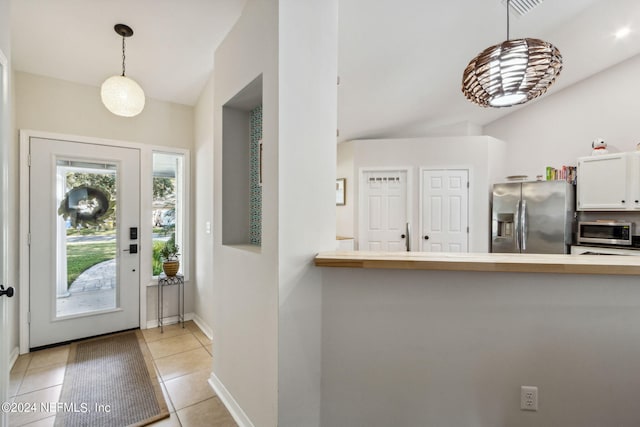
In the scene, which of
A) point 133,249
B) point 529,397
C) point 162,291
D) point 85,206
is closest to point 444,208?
point 529,397

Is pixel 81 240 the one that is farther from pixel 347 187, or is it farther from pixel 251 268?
pixel 347 187

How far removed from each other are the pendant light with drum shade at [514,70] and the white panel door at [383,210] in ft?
8.34

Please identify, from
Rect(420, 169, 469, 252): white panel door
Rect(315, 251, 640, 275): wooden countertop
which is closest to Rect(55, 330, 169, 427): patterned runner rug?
Rect(315, 251, 640, 275): wooden countertop

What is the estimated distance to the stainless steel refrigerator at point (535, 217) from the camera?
12.3ft

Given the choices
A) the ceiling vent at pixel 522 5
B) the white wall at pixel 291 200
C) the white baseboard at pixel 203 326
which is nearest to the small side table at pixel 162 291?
the white baseboard at pixel 203 326

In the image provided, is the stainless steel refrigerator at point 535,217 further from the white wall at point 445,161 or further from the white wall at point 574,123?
the white wall at point 574,123

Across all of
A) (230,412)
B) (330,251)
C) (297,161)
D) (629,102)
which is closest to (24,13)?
(297,161)

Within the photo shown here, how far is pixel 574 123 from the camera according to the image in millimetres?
4203

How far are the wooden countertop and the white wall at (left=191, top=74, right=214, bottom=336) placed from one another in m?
1.90

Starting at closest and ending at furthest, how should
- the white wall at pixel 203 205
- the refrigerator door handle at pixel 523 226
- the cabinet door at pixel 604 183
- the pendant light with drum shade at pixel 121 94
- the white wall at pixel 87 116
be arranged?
the pendant light with drum shade at pixel 121 94 → the white wall at pixel 87 116 → the white wall at pixel 203 205 → the cabinet door at pixel 604 183 → the refrigerator door handle at pixel 523 226

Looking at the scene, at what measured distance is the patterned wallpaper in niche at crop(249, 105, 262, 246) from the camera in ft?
6.61

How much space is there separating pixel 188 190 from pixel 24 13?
5.90 feet

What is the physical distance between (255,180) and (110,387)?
1864mm

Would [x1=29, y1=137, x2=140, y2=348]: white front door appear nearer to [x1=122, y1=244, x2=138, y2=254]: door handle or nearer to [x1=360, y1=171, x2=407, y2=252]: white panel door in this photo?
[x1=122, y1=244, x2=138, y2=254]: door handle
